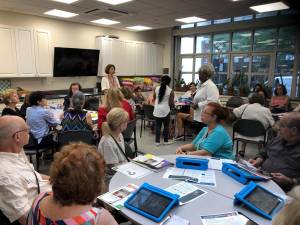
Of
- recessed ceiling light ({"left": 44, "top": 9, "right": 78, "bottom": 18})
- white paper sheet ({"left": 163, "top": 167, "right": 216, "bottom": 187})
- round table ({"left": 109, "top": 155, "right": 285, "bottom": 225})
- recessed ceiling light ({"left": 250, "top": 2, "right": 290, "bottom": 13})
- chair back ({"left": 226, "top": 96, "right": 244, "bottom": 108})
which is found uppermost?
recessed ceiling light ({"left": 250, "top": 2, "right": 290, "bottom": 13})

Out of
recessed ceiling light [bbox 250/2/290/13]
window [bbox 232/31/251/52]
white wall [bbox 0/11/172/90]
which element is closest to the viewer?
recessed ceiling light [bbox 250/2/290/13]

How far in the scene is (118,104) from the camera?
3732 mm

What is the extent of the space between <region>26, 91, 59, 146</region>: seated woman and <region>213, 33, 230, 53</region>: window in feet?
21.8

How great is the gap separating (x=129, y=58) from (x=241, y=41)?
378 cm

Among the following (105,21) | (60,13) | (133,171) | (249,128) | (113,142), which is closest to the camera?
(133,171)

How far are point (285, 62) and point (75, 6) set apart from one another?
5943 millimetres

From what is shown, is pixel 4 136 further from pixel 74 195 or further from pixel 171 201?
pixel 171 201

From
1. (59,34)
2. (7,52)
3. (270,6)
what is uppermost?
(270,6)

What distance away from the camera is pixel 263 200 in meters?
1.45

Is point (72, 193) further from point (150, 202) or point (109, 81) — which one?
point (109, 81)

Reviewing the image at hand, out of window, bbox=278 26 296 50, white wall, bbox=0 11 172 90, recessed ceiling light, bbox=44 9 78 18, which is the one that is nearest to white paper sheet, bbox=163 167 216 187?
recessed ceiling light, bbox=44 9 78 18

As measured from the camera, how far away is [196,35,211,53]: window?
877cm

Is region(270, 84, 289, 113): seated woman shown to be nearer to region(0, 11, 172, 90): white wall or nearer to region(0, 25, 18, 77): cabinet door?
region(0, 11, 172, 90): white wall

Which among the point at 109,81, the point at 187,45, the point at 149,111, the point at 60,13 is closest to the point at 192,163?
the point at 149,111
